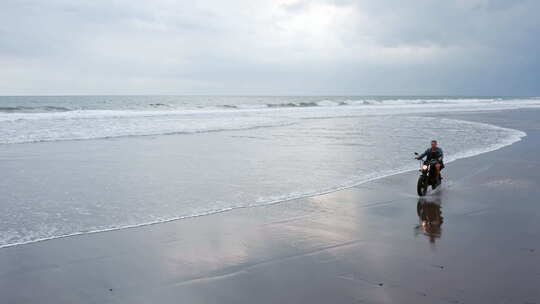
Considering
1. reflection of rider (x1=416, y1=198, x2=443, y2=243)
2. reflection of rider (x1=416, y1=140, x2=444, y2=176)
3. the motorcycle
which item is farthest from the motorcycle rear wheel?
reflection of rider (x1=416, y1=140, x2=444, y2=176)

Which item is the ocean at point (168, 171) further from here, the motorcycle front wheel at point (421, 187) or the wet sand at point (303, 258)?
the motorcycle front wheel at point (421, 187)

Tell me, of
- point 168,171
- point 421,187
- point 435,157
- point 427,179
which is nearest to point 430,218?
point 421,187

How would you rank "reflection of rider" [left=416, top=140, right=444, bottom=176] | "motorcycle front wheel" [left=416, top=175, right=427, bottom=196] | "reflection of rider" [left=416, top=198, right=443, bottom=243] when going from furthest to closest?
"reflection of rider" [left=416, top=140, right=444, bottom=176] < "motorcycle front wheel" [left=416, top=175, right=427, bottom=196] < "reflection of rider" [left=416, top=198, right=443, bottom=243]

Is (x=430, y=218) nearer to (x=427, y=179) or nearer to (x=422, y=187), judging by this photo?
(x=422, y=187)

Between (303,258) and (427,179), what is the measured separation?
5588 millimetres

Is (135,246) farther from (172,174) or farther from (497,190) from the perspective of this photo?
(497,190)

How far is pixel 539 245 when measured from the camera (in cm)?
667

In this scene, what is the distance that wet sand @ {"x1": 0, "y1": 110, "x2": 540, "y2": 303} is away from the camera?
5016 millimetres

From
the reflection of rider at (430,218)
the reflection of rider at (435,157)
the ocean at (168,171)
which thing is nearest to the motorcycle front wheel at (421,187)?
the reflection of rider at (430,218)

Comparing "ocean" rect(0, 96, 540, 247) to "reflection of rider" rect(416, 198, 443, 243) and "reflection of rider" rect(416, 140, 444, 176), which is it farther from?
"reflection of rider" rect(416, 198, 443, 243)

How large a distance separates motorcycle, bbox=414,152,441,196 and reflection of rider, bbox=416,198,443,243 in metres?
0.47

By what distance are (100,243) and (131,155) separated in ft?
31.7

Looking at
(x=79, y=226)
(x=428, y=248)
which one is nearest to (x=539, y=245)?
(x=428, y=248)

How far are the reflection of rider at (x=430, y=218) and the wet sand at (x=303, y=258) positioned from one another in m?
0.02
